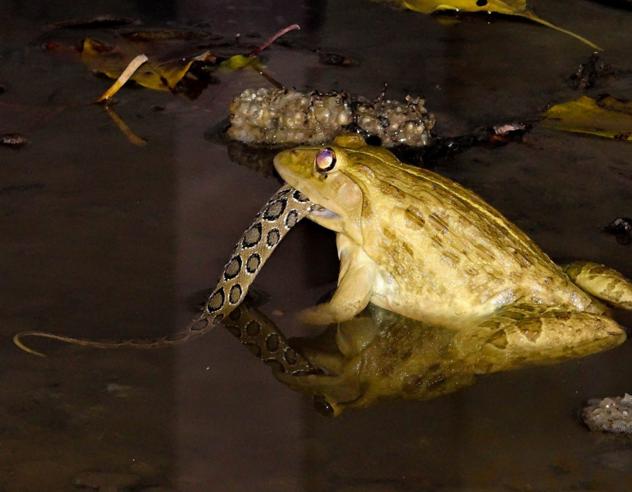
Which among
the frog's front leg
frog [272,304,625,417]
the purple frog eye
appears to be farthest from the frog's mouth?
frog [272,304,625,417]

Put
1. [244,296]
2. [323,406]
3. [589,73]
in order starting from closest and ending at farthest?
[323,406]
[244,296]
[589,73]

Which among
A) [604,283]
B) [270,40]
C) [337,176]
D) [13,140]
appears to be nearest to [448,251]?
[337,176]

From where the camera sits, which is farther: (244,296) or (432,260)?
(244,296)

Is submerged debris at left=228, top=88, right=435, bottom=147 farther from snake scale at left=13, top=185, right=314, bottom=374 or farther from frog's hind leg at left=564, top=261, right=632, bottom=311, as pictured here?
frog's hind leg at left=564, top=261, right=632, bottom=311

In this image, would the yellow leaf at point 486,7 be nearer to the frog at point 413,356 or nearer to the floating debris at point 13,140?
the floating debris at point 13,140

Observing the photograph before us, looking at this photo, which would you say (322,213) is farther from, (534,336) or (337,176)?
(534,336)

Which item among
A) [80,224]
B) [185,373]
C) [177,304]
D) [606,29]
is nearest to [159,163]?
[80,224]

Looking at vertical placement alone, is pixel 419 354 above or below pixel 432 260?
below
